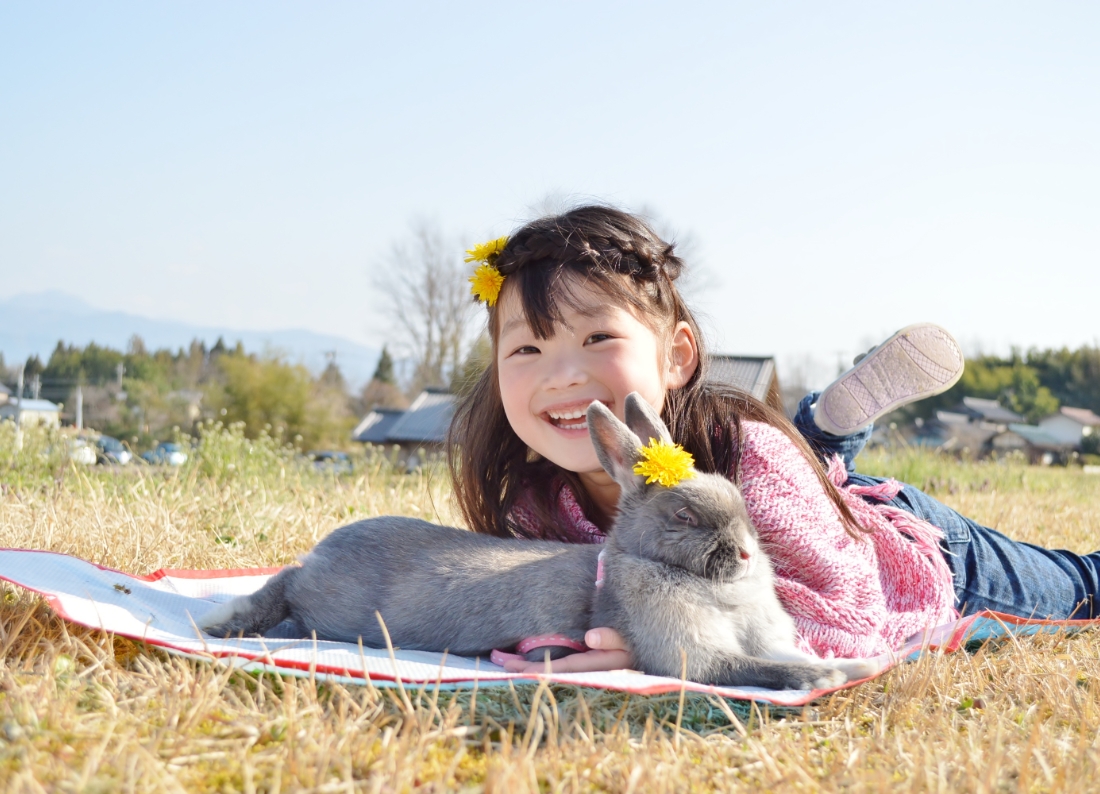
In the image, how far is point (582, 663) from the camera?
7.89 feet

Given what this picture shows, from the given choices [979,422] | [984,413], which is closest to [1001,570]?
[979,422]

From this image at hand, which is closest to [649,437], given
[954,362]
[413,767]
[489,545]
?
[489,545]

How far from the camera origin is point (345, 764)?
1616mm

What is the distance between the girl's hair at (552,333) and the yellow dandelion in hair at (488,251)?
1.9 inches

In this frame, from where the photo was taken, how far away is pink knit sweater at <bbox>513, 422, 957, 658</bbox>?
108 inches

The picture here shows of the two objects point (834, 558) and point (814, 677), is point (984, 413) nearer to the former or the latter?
point (834, 558)

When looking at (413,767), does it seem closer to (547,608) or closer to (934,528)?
(547,608)

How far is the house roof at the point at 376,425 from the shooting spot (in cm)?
3656

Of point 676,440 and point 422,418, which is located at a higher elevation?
point 676,440

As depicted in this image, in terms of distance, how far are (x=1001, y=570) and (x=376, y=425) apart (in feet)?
116

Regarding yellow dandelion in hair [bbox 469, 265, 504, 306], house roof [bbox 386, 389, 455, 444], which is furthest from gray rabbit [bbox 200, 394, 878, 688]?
house roof [bbox 386, 389, 455, 444]

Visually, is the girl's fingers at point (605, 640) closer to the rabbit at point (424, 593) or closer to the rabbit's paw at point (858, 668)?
the rabbit at point (424, 593)

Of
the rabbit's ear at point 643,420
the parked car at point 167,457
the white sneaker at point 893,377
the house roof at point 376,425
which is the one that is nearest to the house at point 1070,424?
the house roof at point 376,425

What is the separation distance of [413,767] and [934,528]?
8.95 feet
